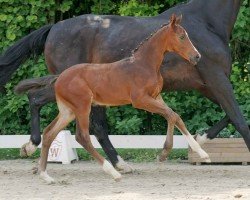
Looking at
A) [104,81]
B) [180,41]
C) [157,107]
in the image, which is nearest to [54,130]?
[104,81]

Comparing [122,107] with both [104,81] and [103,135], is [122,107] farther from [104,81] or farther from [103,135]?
[104,81]

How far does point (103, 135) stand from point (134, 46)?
1307 mm

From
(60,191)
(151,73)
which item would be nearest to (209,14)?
(151,73)

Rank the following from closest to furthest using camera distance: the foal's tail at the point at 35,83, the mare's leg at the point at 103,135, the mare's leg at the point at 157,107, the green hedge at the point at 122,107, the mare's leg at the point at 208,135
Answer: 1. the mare's leg at the point at 157,107
2. the foal's tail at the point at 35,83
3. the mare's leg at the point at 208,135
4. the mare's leg at the point at 103,135
5. the green hedge at the point at 122,107

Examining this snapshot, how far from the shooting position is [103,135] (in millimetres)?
9297

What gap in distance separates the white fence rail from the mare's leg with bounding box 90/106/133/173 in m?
1.23

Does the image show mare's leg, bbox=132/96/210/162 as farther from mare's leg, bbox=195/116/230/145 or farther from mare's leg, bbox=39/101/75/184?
mare's leg, bbox=195/116/230/145

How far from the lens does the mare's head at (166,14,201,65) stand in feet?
24.9

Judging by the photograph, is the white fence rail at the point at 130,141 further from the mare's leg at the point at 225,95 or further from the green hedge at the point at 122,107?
the mare's leg at the point at 225,95

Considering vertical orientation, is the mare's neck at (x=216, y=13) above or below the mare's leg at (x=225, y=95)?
above

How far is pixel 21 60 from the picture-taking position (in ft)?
30.9

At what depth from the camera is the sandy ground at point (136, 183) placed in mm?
6951

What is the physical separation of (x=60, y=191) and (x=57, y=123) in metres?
0.96

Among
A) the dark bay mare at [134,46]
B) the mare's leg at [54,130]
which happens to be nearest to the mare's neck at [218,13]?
the dark bay mare at [134,46]
